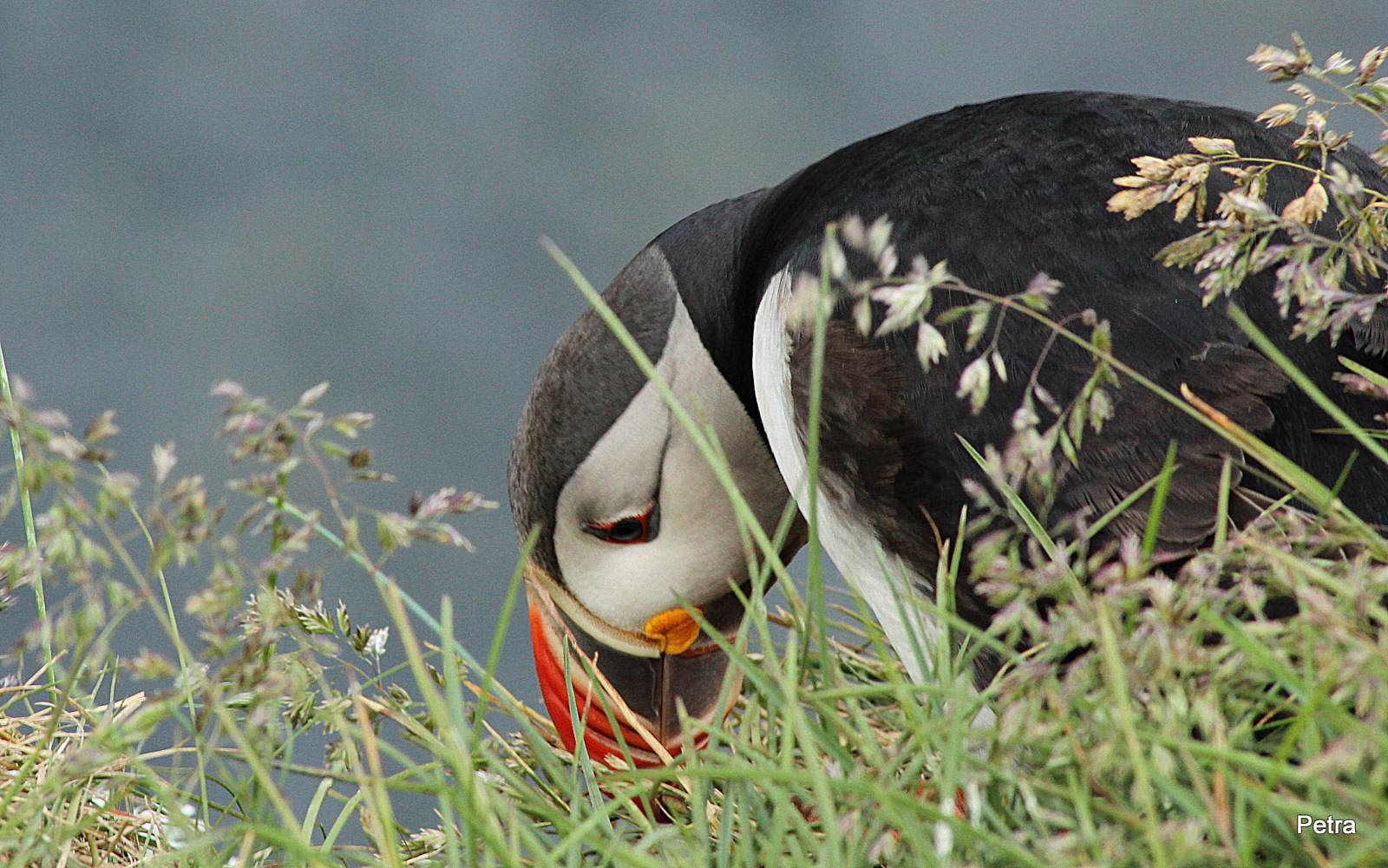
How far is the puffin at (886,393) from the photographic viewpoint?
1438 millimetres

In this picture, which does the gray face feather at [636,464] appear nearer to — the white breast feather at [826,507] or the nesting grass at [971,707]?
the white breast feather at [826,507]

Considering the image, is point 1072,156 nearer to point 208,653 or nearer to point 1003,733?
point 1003,733

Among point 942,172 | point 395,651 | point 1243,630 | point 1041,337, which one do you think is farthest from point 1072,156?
point 395,651

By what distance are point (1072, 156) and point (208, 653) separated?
1386 mm

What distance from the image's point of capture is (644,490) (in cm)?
263

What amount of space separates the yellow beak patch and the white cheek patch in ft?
0.06

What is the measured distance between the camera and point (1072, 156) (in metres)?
1.76

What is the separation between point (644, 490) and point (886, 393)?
1.08m

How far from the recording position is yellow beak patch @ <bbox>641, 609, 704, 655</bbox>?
274cm

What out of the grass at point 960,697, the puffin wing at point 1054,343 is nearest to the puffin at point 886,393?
the puffin wing at point 1054,343

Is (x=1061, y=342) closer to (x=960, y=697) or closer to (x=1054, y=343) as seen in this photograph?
(x=1054, y=343)

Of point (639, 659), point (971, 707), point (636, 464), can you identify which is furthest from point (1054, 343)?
point (639, 659)

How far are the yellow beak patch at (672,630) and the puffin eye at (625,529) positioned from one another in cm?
18

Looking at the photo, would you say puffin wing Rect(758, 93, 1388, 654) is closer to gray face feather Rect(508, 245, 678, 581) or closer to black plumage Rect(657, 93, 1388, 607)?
black plumage Rect(657, 93, 1388, 607)
